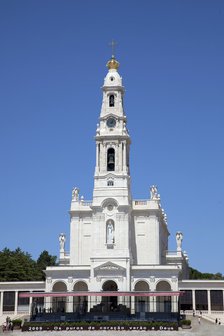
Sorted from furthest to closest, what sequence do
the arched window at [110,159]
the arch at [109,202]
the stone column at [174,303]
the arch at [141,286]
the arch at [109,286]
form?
1. the arched window at [110,159]
2. the arch at [109,202]
3. the arch at [141,286]
4. the arch at [109,286]
5. the stone column at [174,303]

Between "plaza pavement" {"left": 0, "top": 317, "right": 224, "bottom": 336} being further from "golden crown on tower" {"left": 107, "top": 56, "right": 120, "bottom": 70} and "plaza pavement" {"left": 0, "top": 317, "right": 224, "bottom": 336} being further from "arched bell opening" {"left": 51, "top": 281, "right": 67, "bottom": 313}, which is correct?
"golden crown on tower" {"left": 107, "top": 56, "right": 120, "bottom": 70}

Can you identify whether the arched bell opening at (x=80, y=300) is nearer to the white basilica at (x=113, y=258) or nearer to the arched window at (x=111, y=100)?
the white basilica at (x=113, y=258)

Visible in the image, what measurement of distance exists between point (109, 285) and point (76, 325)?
14.3 meters

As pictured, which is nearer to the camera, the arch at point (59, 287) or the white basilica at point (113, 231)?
the white basilica at point (113, 231)

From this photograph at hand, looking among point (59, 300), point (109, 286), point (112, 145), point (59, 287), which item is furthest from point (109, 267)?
point (112, 145)

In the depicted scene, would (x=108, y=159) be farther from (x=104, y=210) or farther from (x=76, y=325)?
(x=76, y=325)

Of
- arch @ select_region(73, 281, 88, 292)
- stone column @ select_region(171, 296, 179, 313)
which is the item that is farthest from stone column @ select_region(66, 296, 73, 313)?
stone column @ select_region(171, 296, 179, 313)

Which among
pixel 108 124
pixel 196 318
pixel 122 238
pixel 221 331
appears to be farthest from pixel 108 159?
pixel 221 331

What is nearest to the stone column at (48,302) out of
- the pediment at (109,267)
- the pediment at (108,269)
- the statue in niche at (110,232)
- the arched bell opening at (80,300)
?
the arched bell opening at (80,300)

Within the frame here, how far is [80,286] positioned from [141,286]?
753 centimetres

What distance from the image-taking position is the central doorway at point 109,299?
7669cm

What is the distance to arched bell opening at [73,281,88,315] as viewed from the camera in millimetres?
76594

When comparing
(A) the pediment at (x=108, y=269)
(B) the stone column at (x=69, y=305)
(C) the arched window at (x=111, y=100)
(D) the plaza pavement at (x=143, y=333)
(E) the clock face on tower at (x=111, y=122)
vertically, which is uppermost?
(C) the arched window at (x=111, y=100)

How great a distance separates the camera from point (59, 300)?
80562 mm
